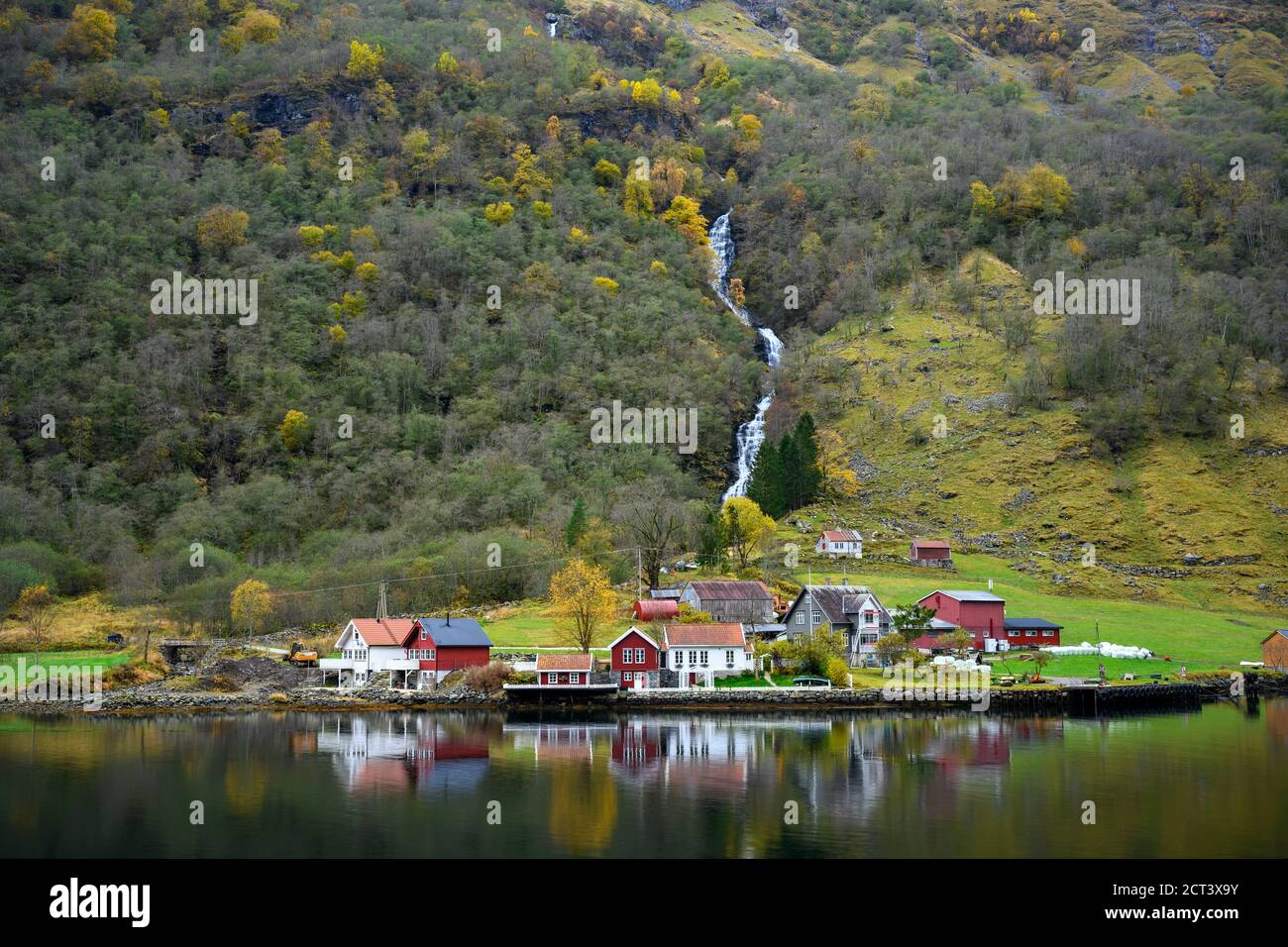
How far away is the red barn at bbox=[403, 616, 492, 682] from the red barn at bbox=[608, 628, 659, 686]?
8.82 meters

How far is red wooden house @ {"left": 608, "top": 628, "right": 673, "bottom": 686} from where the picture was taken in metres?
76.8

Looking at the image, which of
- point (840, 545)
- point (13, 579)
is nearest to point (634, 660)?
point (840, 545)

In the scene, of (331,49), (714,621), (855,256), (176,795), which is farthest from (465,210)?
(176,795)

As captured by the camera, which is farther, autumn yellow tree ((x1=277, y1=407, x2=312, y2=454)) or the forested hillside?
autumn yellow tree ((x1=277, y1=407, x2=312, y2=454))

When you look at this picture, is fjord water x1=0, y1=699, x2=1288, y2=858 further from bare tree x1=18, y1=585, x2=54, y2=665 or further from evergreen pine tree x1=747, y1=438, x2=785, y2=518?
evergreen pine tree x1=747, y1=438, x2=785, y2=518

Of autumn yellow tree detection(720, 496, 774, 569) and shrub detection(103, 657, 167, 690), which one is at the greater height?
autumn yellow tree detection(720, 496, 774, 569)

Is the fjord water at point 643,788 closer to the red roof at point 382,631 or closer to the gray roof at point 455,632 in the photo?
the gray roof at point 455,632

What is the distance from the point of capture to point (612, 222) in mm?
172625

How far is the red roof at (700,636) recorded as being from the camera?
7744 cm

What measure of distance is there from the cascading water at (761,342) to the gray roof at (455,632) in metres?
47.9

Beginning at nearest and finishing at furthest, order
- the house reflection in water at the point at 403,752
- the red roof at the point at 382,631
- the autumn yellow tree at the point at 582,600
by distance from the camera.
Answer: the house reflection in water at the point at 403,752 → the red roof at the point at 382,631 → the autumn yellow tree at the point at 582,600

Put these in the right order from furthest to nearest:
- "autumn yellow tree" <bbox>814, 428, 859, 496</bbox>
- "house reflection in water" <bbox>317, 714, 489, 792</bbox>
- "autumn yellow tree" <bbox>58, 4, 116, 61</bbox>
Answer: "autumn yellow tree" <bbox>58, 4, 116, 61</bbox>
"autumn yellow tree" <bbox>814, 428, 859, 496</bbox>
"house reflection in water" <bbox>317, 714, 489, 792</bbox>

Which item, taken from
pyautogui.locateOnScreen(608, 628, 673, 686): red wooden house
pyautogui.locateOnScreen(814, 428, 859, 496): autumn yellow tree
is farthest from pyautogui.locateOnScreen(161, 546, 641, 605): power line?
pyautogui.locateOnScreen(814, 428, 859, 496): autumn yellow tree

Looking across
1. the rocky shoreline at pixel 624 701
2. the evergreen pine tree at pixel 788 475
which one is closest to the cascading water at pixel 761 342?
the evergreen pine tree at pixel 788 475
